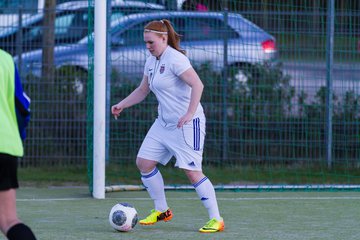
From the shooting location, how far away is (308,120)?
12.1 metres

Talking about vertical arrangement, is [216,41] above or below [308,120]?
above

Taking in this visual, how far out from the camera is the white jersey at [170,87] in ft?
25.7

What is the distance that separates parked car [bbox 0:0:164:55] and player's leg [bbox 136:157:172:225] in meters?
4.44

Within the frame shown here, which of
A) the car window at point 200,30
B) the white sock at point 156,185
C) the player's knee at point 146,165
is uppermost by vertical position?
the car window at point 200,30

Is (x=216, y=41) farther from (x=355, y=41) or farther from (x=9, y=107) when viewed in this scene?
(x=9, y=107)

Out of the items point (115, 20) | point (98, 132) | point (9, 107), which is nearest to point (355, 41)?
point (115, 20)

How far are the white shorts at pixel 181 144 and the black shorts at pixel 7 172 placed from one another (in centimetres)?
252

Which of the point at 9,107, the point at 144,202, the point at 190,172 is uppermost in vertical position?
the point at 9,107

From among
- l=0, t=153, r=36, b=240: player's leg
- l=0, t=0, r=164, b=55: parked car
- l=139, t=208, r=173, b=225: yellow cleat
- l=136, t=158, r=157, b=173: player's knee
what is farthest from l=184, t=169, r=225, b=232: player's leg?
l=0, t=0, r=164, b=55: parked car

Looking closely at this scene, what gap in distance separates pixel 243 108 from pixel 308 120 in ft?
2.82

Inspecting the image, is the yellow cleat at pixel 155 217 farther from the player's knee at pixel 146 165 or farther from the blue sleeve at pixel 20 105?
the blue sleeve at pixel 20 105

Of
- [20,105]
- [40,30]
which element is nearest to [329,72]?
[40,30]

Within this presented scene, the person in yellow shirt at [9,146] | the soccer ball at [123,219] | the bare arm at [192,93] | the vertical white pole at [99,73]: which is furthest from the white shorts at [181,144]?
the person in yellow shirt at [9,146]

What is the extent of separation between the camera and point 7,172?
5.51 metres
